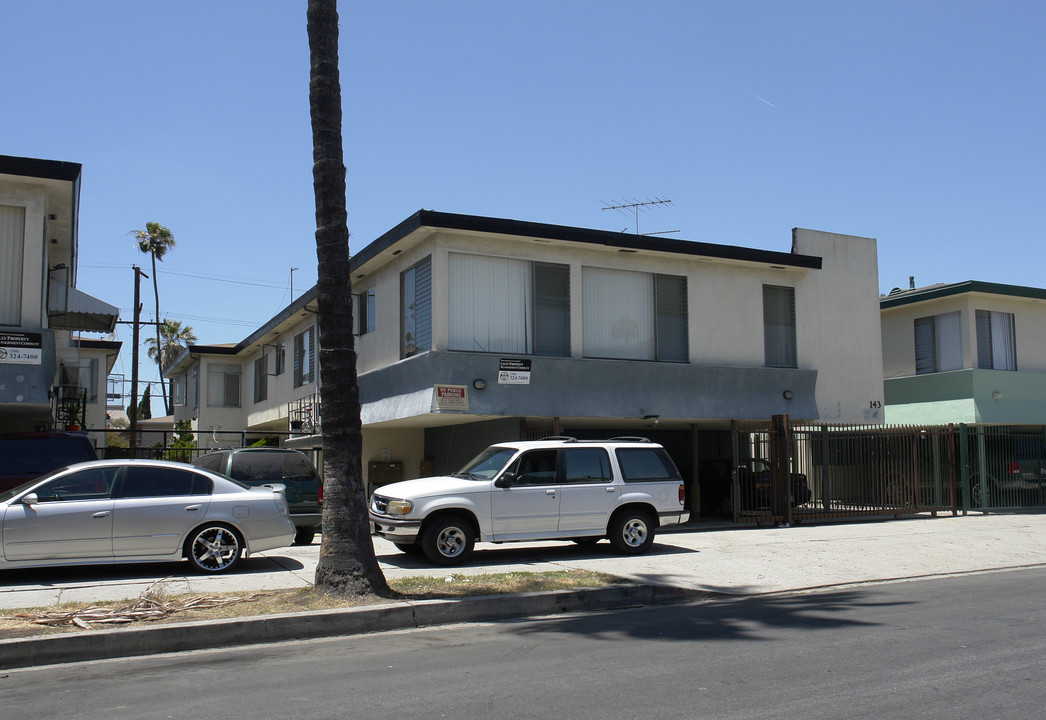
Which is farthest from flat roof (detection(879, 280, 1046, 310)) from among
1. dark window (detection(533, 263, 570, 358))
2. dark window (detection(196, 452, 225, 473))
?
dark window (detection(196, 452, 225, 473))

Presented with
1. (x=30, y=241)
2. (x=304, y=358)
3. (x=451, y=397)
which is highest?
(x=30, y=241)

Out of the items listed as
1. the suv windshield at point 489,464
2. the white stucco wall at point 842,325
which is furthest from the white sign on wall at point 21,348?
the white stucco wall at point 842,325

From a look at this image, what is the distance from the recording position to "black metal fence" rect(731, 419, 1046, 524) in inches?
770

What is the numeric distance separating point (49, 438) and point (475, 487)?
20.3ft

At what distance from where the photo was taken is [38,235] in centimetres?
1641

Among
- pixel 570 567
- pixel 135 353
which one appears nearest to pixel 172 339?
pixel 135 353

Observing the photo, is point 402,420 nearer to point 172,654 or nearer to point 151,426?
point 172,654

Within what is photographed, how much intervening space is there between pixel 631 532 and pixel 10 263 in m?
11.7

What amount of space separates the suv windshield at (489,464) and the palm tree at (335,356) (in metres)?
3.72

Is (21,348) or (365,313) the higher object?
(365,313)

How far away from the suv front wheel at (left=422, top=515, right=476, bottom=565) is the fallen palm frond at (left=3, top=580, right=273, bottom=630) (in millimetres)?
3329

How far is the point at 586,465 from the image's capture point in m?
14.1

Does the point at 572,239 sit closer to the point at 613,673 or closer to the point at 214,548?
the point at 214,548

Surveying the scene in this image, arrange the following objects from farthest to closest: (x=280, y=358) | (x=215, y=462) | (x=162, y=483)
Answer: (x=280, y=358)
(x=215, y=462)
(x=162, y=483)
